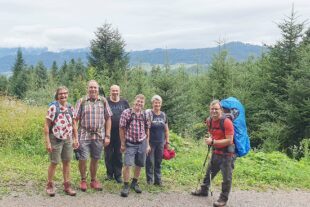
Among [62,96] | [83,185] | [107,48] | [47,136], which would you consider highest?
[107,48]

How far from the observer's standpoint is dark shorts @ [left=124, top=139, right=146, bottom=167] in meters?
7.19

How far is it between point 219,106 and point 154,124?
1.49 m

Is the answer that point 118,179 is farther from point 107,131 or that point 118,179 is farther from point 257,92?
point 257,92

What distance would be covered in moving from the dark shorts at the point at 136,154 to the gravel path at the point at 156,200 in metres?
0.59

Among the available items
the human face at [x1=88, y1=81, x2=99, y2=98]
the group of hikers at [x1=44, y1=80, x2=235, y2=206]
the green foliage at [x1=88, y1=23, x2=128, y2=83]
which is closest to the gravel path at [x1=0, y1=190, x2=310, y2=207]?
the group of hikers at [x1=44, y1=80, x2=235, y2=206]

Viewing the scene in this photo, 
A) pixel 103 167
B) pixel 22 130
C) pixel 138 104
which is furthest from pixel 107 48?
pixel 138 104

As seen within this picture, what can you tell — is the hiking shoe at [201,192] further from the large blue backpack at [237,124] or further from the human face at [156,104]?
the human face at [156,104]

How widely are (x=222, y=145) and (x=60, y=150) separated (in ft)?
9.10

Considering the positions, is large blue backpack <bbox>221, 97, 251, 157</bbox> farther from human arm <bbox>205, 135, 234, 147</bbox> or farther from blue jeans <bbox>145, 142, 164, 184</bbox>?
blue jeans <bbox>145, 142, 164, 184</bbox>

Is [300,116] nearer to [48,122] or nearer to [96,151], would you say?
[96,151]

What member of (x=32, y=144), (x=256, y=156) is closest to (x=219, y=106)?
(x=256, y=156)

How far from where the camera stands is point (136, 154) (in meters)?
7.30

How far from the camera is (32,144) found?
399 inches

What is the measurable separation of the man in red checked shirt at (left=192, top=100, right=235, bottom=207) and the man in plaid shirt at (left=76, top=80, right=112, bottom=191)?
6.18 ft
